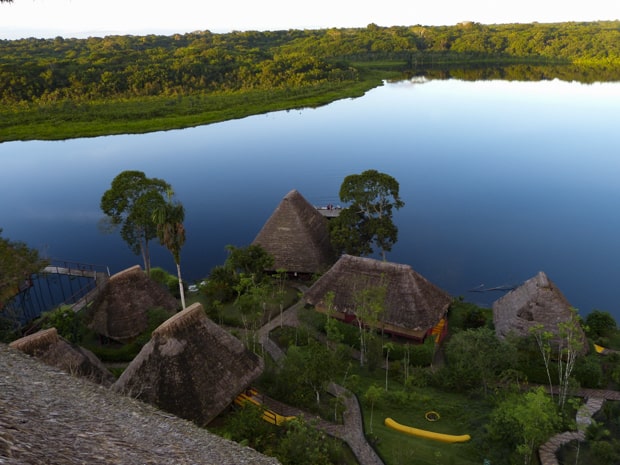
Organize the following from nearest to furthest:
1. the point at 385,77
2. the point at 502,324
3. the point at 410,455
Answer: the point at 410,455 → the point at 502,324 → the point at 385,77

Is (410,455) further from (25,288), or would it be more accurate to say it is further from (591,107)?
(591,107)

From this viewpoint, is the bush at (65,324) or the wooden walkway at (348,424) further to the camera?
the bush at (65,324)

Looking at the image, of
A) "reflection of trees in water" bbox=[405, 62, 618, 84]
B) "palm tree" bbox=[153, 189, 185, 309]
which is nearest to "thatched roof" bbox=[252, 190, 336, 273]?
"palm tree" bbox=[153, 189, 185, 309]

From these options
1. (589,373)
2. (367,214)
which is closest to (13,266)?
(367,214)

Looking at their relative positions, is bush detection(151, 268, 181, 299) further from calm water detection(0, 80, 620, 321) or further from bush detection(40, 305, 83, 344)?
bush detection(40, 305, 83, 344)

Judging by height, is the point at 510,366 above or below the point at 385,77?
below

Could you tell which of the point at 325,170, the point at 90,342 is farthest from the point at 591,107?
the point at 90,342

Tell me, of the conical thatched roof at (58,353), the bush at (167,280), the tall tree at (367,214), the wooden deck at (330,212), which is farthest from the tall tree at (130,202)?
the wooden deck at (330,212)

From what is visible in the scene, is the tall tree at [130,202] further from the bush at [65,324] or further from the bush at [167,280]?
the bush at [65,324]
